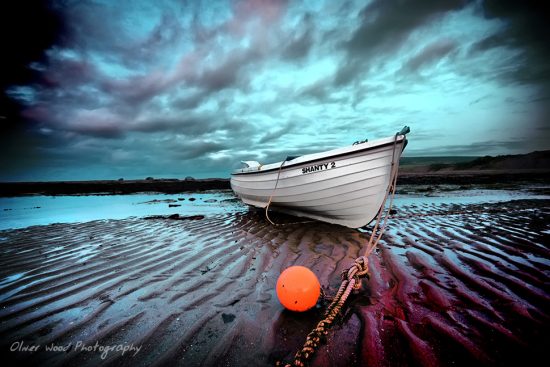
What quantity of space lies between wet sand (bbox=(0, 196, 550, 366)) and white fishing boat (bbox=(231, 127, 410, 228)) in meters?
1.02

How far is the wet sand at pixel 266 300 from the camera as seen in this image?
2129 millimetres

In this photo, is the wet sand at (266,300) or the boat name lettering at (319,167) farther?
the boat name lettering at (319,167)

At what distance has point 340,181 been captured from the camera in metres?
6.34

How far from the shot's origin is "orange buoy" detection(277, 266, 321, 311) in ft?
8.49

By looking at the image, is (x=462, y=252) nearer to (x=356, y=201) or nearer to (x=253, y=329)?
(x=356, y=201)

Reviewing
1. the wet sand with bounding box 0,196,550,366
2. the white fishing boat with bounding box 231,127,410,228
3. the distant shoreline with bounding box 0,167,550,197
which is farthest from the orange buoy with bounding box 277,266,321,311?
the distant shoreline with bounding box 0,167,550,197

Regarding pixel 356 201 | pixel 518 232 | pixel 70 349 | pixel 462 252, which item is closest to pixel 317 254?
pixel 356 201

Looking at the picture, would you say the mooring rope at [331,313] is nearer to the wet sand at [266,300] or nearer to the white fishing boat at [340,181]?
the wet sand at [266,300]

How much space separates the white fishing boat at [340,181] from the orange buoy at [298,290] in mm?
3517

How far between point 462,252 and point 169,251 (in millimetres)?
5875

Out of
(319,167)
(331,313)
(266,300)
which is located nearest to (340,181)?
(319,167)

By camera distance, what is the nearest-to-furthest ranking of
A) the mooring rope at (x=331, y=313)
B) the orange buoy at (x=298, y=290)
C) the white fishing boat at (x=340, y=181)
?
the mooring rope at (x=331, y=313), the orange buoy at (x=298, y=290), the white fishing boat at (x=340, y=181)

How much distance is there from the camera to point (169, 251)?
207 inches

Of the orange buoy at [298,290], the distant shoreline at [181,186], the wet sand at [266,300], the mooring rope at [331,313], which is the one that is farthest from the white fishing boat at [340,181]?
the distant shoreline at [181,186]
